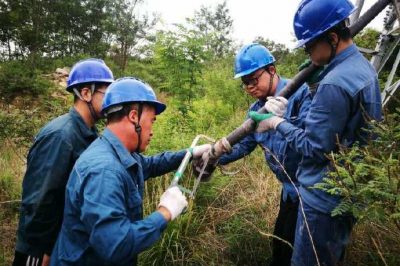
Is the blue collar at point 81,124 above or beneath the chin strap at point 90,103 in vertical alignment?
beneath

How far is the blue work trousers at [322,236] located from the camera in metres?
2.27

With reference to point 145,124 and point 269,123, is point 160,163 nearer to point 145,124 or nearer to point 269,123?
point 145,124

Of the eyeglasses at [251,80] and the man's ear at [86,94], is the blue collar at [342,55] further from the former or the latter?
the man's ear at [86,94]

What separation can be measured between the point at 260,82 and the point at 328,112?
53.8 inches

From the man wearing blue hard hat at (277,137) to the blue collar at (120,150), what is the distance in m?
1.12

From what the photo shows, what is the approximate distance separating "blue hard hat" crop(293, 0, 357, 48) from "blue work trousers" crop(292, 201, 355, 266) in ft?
3.66

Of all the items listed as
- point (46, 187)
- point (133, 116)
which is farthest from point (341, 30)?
point (46, 187)

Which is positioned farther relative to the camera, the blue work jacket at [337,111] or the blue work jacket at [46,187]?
the blue work jacket at [46,187]

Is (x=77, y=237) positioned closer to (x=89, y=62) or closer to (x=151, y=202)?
(x=89, y=62)

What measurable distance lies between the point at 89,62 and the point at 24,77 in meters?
12.7

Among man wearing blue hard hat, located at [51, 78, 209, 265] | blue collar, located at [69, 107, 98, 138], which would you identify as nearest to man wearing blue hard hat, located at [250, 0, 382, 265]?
man wearing blue hard hat, located at [51, 78, 209, 265]

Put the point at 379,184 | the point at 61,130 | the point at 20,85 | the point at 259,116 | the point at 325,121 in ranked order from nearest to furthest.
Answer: the point at 379,184
the point at 325,121
the point at 61,130
the point at 259,116
the point at 20,85

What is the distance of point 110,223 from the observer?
70.4 inches

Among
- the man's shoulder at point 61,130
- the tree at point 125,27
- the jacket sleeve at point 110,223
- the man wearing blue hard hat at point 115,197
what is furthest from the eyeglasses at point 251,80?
the tree at point 125,27
